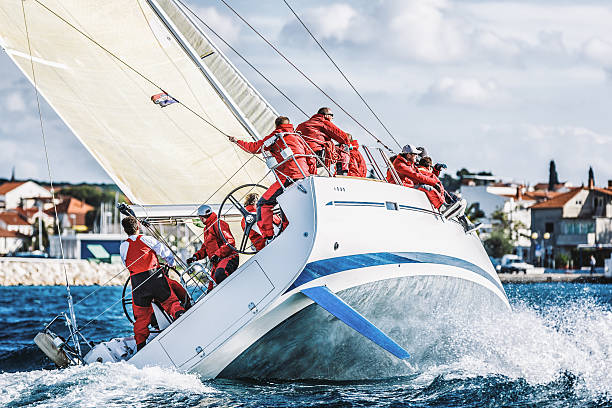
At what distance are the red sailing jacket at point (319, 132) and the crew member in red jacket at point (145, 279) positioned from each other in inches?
63.4

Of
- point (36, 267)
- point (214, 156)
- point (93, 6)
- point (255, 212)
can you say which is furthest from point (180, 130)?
point (36, 267)

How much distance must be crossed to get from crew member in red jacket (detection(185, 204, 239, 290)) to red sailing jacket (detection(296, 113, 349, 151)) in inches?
42.5

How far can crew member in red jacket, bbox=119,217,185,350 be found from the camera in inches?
291

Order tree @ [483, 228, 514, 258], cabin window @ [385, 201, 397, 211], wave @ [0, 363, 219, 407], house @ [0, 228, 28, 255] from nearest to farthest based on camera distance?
1. wave @ [0, 363, 219, 407]
2. cabin window @ [385, 201, 397, 211]
3. tree @ [483, 228, 514, 258]
4. house @ [0, 228, 28, 255]

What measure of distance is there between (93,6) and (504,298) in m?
5.60

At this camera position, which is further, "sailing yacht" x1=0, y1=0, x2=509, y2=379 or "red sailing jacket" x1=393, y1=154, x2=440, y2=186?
"red sailing jacket" x1=393, y1=154, x2=440, y2=186

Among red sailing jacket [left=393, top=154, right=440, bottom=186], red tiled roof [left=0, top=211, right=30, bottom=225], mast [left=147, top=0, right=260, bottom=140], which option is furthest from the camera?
red tiled roof [left=0, top=211, right=30, bottom=225]

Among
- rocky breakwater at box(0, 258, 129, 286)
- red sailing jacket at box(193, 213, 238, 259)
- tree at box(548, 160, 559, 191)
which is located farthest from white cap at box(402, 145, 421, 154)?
tree at box(548, 160, 559, 191)

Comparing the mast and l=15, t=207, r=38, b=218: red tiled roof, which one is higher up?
l=15, t=207, r=38, b=218: red tiled roof

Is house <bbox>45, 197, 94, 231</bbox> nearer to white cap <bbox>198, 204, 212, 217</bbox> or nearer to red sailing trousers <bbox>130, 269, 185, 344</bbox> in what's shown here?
white cap <bbox>198, 204, 212, 217</bbox>

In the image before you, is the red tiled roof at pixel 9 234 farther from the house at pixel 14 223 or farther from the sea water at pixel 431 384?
the sea water at pixel 431 384

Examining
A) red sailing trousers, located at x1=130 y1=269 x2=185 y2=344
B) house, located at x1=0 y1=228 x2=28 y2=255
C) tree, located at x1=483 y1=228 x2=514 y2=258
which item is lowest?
red sailing trousers, located at x1=130 y1=269 x2=185 y2=344

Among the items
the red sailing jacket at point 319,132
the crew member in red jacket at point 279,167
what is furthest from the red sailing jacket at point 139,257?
the red sailing jacket at point 319,132

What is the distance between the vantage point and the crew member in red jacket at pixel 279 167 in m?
7.04
